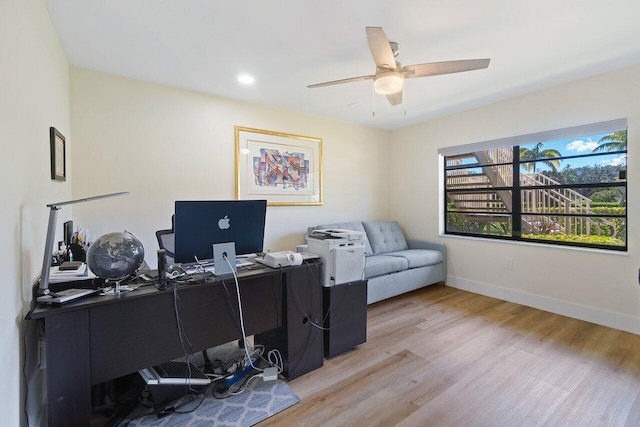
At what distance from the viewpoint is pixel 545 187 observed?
3354 millimetres

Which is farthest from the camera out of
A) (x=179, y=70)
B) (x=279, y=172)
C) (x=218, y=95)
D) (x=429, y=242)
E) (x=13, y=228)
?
(x=429, y=242)

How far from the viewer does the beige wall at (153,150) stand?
8.64ft

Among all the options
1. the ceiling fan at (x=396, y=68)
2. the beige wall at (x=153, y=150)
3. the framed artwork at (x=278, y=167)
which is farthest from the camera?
the framed artwork at (x=278, y=167)

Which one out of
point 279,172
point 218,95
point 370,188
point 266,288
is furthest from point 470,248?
point 218,95

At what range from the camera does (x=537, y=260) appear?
10.9ft

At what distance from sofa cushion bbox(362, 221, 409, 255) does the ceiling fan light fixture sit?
2320 millimetres

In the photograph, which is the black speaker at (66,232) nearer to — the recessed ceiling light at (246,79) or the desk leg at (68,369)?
the desk leg at (68,369)

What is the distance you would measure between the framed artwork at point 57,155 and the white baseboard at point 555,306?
4.42m

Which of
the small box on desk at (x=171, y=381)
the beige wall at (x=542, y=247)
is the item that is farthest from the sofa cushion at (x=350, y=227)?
the small box on desk at (x=171, y=381)

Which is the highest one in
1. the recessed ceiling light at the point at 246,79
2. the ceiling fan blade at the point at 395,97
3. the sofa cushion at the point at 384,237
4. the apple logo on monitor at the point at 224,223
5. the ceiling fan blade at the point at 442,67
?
the recessed ceiling light at the point at 246,79

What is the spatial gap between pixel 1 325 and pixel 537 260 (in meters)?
4.30

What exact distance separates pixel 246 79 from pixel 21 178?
6.58 feet

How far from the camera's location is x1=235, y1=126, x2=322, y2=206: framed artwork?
349 cm

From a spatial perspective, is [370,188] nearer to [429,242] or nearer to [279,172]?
[429,242]
